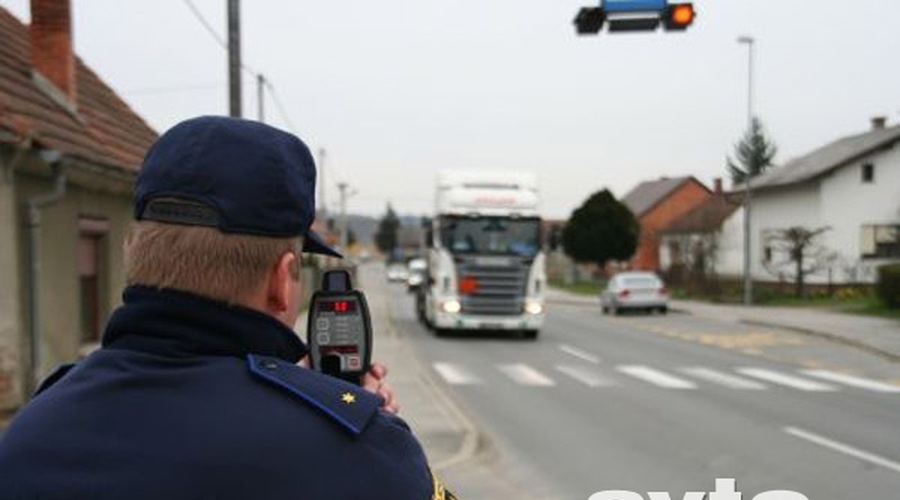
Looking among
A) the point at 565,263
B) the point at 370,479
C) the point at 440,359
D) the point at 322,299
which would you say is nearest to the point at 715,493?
the point at 322,299

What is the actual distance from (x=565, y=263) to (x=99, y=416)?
76701 mm

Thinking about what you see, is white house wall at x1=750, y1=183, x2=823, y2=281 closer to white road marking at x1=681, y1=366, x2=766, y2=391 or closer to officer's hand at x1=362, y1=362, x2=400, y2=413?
white road marking at x1=681, y1=366, x2=766, y2=391

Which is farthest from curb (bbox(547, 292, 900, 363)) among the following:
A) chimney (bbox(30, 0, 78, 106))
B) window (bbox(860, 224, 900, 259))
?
chimney (bbox(30, 0, 78, 106))

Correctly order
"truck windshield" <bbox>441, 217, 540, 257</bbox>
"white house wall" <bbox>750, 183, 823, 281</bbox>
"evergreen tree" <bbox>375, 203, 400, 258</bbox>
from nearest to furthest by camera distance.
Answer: "truck windshield" <bbox>441, 217, 540, 257</bbox>, "white house wall" <bbox>750, 183, 823, 281</bbox>, "evergreen tree" <bbox>375, 203, 400, 258</bbox>

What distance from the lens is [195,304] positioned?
1.50 m

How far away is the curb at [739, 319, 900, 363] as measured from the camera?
59.8 feet

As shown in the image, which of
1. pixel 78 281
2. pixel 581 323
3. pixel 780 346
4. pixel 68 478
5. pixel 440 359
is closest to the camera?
pixel 68 478

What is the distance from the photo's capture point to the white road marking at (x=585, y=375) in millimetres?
14453

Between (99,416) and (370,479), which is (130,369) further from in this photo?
(370,479)

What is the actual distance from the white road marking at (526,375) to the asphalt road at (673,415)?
0.02 m

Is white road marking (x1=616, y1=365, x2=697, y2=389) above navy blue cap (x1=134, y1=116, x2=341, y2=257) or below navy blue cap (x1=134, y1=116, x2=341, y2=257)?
below

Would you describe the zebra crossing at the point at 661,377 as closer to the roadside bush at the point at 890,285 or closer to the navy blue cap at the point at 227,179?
the roadside bush at the point at 890,285

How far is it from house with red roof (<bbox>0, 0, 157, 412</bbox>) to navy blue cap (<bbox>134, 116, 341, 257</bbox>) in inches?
303

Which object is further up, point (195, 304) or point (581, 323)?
point (195, 304)
